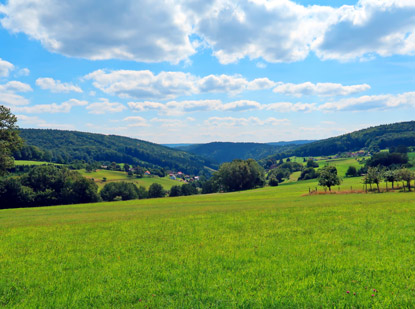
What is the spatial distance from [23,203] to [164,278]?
104 m

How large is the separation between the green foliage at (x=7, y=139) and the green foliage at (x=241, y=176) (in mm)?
93431

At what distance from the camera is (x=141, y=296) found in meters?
8.85

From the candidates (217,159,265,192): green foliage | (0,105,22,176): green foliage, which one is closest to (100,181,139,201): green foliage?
(217,159,265,192): green foliage

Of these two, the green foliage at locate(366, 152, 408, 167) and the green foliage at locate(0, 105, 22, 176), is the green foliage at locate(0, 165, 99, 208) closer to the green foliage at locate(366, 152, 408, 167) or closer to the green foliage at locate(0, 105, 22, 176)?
the green foliage at locate(0, 105, 22, 176)

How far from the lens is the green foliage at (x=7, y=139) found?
45.9 m

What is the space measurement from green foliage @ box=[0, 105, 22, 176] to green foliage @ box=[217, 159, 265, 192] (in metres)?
93.4

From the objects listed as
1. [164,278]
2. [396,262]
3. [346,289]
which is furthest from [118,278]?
[396,262]

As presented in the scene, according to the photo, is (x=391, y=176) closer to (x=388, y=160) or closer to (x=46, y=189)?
(x=388, y=160)

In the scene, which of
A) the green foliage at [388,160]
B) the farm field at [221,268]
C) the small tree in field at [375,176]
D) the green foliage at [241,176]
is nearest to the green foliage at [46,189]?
the green foliage at [241,176]

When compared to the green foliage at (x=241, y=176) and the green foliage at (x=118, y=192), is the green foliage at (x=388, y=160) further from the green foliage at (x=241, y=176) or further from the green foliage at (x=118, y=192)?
the green foliage at (x=118, y=192)

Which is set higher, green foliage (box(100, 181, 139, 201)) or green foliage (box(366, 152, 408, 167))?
green foliage (box(366, 152, 408, 167))

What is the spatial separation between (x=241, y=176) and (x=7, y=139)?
97493 millimetres

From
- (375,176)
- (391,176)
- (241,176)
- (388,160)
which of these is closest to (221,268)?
(391,176)

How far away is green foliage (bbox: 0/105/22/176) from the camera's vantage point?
45.9 metres
